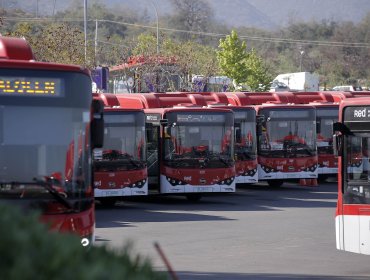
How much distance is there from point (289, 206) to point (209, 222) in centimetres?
515

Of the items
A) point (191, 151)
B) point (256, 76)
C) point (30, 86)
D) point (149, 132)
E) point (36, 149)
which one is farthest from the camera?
point (256, 76)

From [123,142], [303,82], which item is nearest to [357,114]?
[123,142]

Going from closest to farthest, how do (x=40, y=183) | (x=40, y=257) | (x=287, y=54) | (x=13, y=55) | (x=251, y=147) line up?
1. (x=40, y=257)
2. (x=40, y=183)
3. (x=13, y=55)
4. (x=251, y=147)
5. (x=287, y=54)

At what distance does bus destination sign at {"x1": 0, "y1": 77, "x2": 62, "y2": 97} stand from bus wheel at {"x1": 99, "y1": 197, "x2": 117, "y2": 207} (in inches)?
649

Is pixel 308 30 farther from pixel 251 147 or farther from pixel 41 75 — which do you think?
pixel 41 75

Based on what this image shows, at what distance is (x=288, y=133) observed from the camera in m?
33.5

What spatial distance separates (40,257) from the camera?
4.06 metres

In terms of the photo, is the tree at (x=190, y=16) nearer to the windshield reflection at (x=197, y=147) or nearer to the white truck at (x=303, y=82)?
the white truck at (x=303, y=82)

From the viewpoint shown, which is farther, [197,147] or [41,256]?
[197,147]

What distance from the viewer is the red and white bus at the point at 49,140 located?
10.7 m

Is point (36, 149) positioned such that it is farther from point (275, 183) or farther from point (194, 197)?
point (275, 183)

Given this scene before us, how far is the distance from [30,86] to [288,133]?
75.7ft

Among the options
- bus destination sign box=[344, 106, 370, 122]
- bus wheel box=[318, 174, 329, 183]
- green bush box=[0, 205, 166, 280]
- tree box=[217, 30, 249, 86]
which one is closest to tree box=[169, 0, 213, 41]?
tree box=[217, 30, 249, 86]

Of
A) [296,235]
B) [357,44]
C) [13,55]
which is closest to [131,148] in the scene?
[296,235]
